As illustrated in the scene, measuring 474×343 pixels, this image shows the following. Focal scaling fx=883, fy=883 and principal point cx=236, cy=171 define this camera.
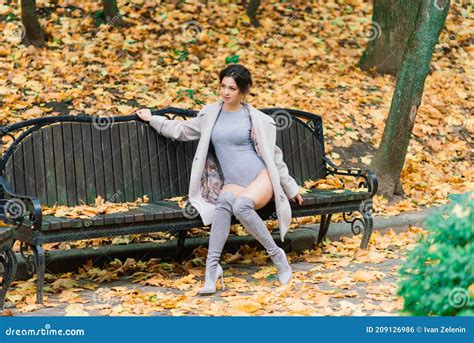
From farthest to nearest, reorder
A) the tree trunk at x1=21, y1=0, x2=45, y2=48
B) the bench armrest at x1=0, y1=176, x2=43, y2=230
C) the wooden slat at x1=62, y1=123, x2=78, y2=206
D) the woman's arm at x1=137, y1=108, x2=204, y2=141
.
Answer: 1. the tree trunk at x1=21, y1=0, x2=45, y2=48
2. the woman's arm at x1=137, y1=108, x2=204, y2=141
3. the wooden slat at x1=62, y1=123, x2=78, y2=206
4. the bench armrest at x1=0, y1=176, x2=43, y2=230

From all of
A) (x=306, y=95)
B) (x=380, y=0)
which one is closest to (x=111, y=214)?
(x=306, y=95)

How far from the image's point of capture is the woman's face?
640 cm

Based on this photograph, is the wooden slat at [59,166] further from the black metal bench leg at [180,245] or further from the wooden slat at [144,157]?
the black metal bench leg at [180,245]

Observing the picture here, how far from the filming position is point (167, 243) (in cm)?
733

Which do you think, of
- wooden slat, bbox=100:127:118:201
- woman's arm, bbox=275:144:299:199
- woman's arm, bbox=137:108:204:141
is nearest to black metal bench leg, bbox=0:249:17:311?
wooden slat, bbox=100:127:118:201

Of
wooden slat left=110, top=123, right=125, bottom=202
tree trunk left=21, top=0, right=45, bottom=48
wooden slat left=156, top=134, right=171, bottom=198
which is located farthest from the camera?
tree trunk left=21, top=0, right=45, bottom=48

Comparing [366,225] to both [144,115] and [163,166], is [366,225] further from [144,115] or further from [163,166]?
[144,115]

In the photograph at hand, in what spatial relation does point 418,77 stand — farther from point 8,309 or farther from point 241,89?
point 8,309

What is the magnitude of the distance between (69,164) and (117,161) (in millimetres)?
419

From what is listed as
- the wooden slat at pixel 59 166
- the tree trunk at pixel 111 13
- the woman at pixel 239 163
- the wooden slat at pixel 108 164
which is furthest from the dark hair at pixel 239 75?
the tree trunk at pixel 111 13

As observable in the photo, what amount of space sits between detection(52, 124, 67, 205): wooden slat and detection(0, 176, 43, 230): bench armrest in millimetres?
544

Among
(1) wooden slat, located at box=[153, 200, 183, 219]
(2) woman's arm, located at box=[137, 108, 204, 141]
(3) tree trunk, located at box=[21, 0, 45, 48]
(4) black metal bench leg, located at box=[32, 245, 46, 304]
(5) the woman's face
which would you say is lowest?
(4) black metal bench leg, located at box=[32, 245, 46, 304]

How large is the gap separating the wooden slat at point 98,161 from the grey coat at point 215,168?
0.71m

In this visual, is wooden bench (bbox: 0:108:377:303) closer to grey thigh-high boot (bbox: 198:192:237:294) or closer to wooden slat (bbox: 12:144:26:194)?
wooden slat (bbox: 12:144:26:194)
